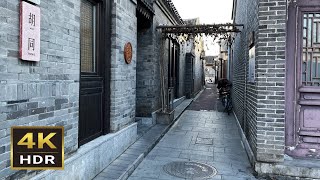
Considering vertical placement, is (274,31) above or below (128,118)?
above

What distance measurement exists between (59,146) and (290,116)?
412cm

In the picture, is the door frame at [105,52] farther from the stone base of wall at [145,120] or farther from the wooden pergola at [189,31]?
the wooden pergola at [189,31]

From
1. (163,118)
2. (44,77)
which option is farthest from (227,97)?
(44,77)

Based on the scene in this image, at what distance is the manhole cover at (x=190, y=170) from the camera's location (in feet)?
15.7

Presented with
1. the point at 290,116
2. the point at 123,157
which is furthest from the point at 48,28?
the point at 290,116

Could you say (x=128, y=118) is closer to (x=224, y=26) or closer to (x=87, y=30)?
(x=87, y=30)

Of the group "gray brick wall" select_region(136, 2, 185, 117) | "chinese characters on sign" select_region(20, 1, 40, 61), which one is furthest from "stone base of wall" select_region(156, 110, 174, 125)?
"chinese characters on sign" select_region(20, 1, 40, 61)

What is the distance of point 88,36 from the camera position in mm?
4762

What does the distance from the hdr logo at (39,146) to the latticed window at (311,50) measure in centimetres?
435

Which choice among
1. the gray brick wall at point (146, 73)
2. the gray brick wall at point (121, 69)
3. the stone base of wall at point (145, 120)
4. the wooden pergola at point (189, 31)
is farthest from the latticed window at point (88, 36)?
the wooden pergola at point (189, 31)

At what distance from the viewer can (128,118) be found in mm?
6125

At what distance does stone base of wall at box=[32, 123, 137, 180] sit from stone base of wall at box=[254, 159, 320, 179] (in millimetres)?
2564

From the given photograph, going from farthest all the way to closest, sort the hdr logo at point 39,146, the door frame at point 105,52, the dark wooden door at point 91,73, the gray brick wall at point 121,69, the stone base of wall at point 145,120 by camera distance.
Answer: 1. the stone base of wall at point 145,120
2. the gray brick wall at point 121,69
3. the door frame at point 105,52
4. the dark wooden door at point 91,73
5. the hdr logo at point 39,146

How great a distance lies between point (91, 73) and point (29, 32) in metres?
2.00
